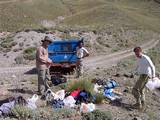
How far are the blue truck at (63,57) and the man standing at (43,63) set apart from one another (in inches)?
281

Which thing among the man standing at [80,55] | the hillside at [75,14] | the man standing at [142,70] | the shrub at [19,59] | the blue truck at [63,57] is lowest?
the hillside at [75,14]

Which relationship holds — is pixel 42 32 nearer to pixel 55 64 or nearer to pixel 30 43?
pixel 30 43

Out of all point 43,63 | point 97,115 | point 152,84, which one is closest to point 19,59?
point 43,63

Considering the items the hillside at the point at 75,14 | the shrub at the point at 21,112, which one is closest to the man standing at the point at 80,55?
the shrub at the point at 21,112

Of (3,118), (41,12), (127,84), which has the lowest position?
(41,12)

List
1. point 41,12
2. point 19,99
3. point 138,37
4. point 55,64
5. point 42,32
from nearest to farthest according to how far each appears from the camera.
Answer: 1. point 19,99
2. point 55,64
3. point 42,32
4. point 138,37
5. point 41,12

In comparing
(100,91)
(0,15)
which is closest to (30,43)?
(100,91)

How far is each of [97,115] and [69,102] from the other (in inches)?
43.5

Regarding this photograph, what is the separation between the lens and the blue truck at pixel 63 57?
791 inches

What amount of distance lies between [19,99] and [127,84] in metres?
6.13

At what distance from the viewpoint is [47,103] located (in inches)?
438

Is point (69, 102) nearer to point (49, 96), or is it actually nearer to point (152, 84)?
point (49, 96)

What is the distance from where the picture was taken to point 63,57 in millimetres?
20375

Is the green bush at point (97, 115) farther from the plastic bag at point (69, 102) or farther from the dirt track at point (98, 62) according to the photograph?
the dirt track at point (98, 62)
